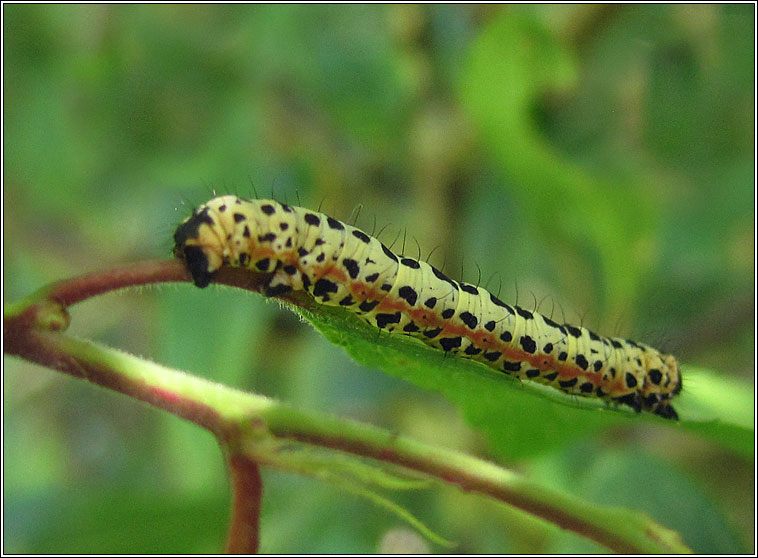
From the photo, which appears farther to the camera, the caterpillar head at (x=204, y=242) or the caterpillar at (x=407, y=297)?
the caterpillar at (x=407, y=297)

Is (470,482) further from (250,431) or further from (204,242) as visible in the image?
(204,242)

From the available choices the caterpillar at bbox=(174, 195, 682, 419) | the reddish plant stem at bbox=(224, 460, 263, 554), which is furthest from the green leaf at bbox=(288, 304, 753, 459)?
the reddish plant stem at bbox=(224, 460, 263, 554)

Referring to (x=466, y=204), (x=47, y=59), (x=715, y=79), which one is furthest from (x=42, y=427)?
(x=715, y=79)

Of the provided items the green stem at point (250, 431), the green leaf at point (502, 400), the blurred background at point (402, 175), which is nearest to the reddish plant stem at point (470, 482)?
the green stem at point (250, 431)

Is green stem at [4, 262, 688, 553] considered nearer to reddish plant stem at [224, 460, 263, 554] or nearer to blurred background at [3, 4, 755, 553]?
reddish plant stem at [224, 460, 263, 554]

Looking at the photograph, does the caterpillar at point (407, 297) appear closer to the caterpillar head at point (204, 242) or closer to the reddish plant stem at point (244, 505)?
the caterpillar head at point (204, 242)

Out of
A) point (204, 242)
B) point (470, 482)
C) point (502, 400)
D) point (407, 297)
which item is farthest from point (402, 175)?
point (470, 482)

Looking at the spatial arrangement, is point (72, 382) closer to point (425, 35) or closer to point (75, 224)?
point (75, 224)
